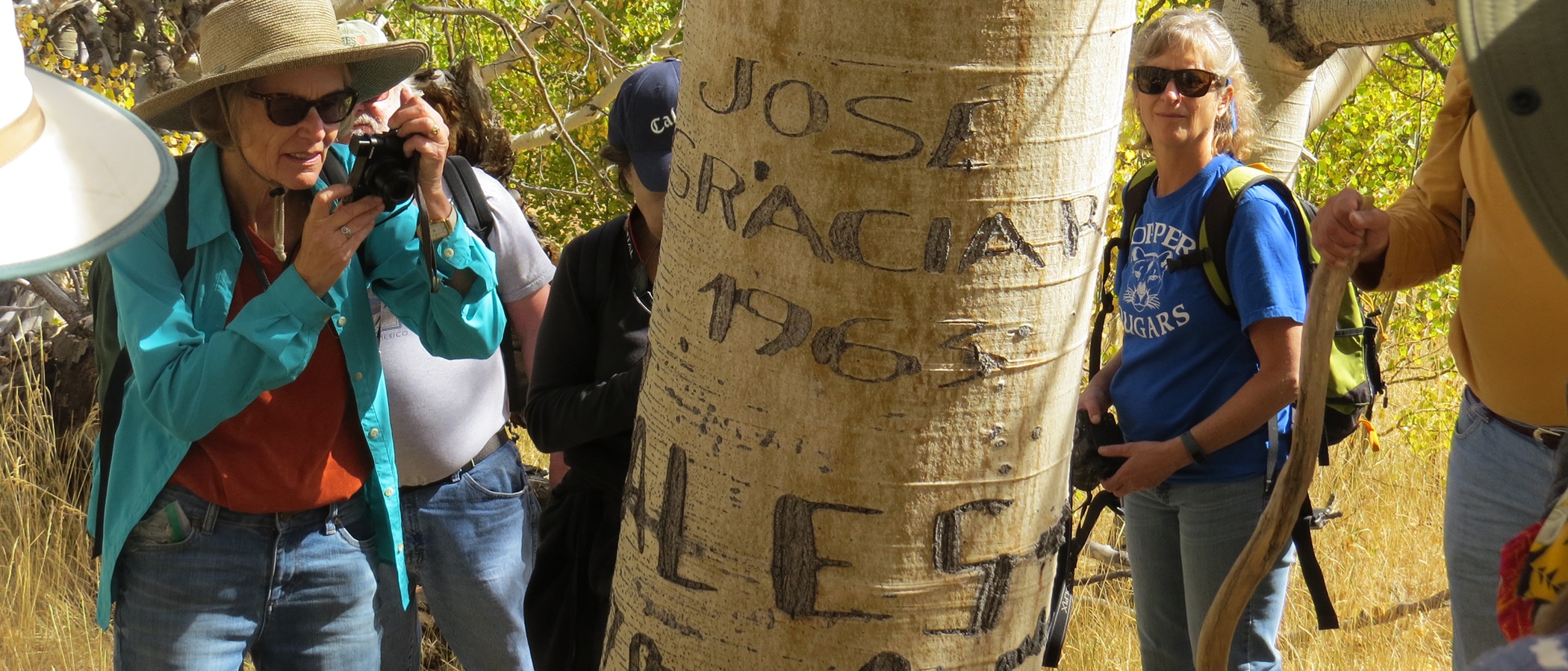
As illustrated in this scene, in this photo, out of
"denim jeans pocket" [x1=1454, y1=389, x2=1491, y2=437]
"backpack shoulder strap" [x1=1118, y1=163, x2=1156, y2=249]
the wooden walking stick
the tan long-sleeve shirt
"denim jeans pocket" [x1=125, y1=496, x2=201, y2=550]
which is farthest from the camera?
"backpack shoulder strap" [x1=1118, y1=163, x2=1156, y2=249]

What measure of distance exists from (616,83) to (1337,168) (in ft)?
11.7

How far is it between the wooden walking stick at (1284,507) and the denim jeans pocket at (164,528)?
69.5 inches

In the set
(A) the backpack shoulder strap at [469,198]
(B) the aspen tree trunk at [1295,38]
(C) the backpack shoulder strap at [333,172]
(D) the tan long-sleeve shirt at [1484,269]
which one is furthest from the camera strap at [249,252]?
(B) the aspen tree trunk at [1295,38]

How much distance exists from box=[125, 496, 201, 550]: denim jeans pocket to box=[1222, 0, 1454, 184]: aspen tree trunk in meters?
2.60

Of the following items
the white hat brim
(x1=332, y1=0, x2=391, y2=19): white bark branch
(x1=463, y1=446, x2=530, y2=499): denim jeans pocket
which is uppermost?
the white hat brim

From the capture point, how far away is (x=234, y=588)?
230 cm

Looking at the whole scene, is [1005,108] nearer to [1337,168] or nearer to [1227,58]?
[1227,58]

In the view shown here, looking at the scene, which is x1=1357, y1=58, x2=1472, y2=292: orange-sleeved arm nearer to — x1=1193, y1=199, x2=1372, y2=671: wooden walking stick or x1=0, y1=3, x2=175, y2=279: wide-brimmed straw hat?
x1=1193, y1=199, x2=1372, y2=671: wooden walking stick

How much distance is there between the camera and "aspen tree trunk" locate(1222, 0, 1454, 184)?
318cm

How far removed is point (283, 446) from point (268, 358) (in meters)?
0.28

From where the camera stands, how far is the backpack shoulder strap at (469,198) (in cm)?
269

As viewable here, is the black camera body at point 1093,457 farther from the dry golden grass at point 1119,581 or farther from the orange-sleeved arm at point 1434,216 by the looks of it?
the dry golden grass at point 1119,581

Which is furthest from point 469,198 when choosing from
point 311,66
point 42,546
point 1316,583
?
point 42,546

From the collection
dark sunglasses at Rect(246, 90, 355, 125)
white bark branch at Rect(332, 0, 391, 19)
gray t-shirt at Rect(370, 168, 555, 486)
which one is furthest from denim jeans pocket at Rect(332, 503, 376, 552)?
white bark branch at Rect(332, 0, 391, 19)
